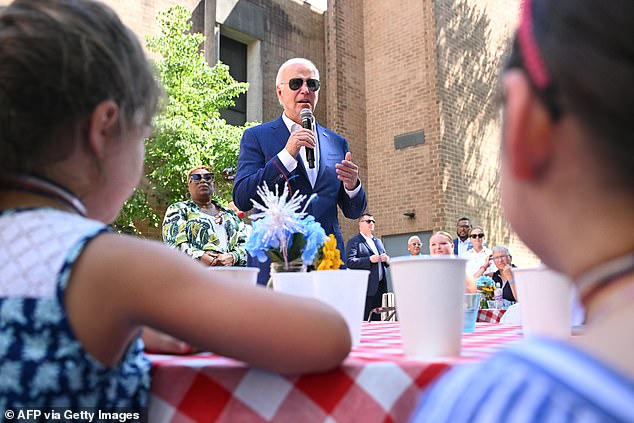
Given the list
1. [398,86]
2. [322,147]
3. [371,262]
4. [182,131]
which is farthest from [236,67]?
[322,147]

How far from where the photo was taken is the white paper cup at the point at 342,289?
3.57 ft

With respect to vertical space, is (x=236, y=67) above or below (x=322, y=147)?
above

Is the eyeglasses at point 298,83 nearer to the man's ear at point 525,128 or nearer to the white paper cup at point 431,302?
the white paper cup at point 431,302

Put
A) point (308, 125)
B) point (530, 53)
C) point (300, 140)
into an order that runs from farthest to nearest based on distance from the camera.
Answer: point (308, 125), point (300, 140), point (530, 53)

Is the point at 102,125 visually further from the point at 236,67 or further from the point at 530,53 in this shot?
the point at 236,67

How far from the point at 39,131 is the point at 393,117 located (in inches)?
462

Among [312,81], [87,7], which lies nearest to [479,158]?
[312,81]

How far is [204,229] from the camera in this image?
440 centimetres

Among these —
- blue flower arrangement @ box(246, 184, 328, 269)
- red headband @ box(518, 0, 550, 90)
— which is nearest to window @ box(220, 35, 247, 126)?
blue flower arrangement @ box(246, 184, 328, 269)

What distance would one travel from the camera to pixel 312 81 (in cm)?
259

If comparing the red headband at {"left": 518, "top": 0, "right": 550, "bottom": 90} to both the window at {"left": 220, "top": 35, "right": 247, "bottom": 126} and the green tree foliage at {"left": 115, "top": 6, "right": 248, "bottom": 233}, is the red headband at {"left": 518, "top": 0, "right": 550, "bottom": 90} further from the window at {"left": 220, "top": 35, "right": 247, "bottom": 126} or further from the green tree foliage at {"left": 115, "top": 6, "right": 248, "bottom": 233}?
the window at {"left": 220, "top": 35, "right": 247, "bottom": 126}

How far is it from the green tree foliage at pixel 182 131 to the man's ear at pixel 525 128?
937cm

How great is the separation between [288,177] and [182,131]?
7.72 metres

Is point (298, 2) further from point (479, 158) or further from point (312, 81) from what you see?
point (312, 81)
